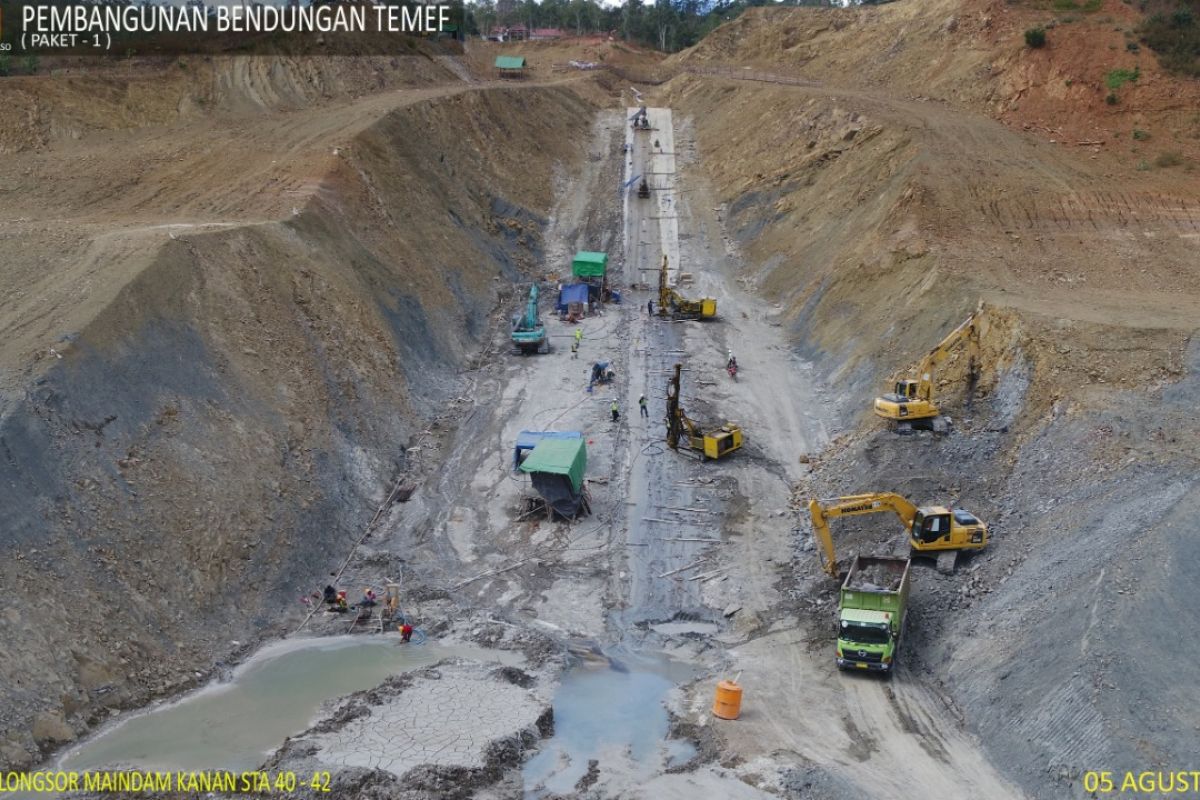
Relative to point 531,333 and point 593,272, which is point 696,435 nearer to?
point 531,333

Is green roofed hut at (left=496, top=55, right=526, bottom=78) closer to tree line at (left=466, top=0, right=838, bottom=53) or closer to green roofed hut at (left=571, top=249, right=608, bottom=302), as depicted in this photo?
tree line at (left=466, top=0, right=838, bottom=53)

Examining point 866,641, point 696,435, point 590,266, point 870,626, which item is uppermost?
point 590,266

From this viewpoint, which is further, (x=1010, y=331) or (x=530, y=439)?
(x=530, y=439)

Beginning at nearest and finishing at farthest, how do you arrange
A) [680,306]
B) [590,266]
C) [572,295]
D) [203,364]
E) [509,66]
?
[203,364]
[680,306]
[572,295]
[590,266]
[509,66]

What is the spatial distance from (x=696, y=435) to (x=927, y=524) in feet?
31.0

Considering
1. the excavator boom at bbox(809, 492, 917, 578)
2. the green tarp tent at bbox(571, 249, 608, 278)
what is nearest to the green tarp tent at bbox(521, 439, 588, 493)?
the excavator boom at bbox(809, 492, 917, 578)

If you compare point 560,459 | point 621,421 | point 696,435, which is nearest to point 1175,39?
point 696,435

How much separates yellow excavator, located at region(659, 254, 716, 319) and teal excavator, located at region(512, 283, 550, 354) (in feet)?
17.7

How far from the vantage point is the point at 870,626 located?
72.2 feet

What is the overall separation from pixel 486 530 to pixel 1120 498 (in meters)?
16.1

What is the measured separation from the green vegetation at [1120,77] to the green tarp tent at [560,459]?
38.3 meters

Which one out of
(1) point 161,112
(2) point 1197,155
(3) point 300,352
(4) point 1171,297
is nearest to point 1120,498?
(4) point 1171,297

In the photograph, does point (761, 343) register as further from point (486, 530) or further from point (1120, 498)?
point (1120, 498)

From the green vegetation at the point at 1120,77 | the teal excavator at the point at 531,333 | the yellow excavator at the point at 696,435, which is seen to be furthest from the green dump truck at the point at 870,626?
the green vegetation at the point at 1120,77
